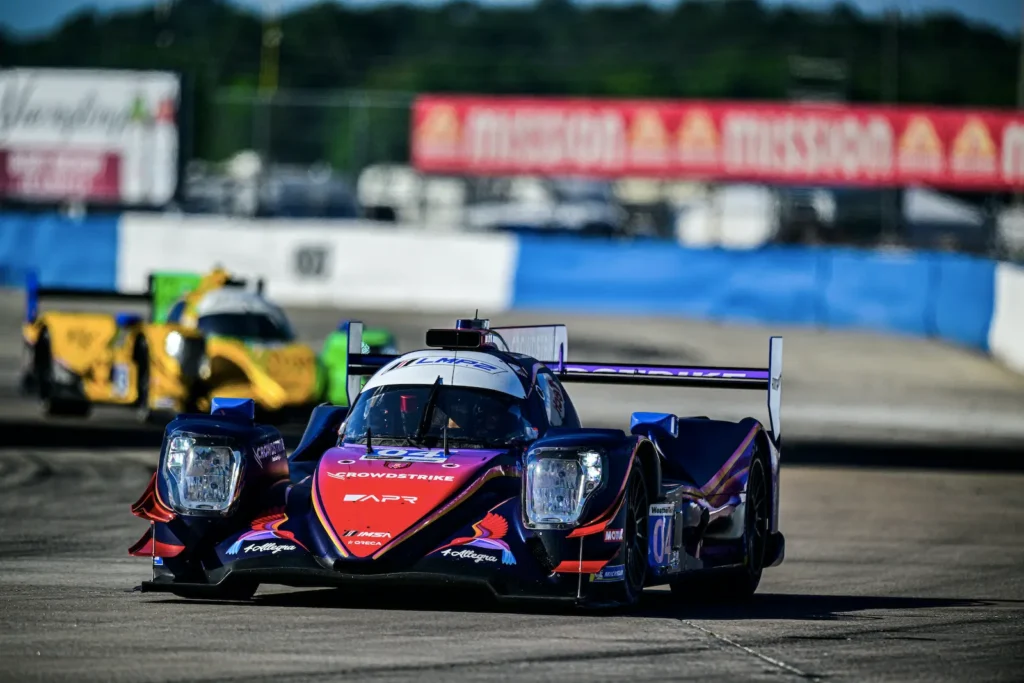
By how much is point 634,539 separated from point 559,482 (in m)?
0.59

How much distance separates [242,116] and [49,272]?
68548 millimetres

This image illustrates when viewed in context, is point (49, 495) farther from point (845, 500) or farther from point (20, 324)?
point (20, 324)

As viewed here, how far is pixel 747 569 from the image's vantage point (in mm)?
10773

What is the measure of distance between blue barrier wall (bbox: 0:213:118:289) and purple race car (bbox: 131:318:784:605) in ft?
91.4

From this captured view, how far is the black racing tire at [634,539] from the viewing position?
9086 mm

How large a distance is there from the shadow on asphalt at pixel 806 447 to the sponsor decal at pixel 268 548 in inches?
405

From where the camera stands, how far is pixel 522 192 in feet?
244

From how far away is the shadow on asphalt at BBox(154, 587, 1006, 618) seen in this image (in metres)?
9.20

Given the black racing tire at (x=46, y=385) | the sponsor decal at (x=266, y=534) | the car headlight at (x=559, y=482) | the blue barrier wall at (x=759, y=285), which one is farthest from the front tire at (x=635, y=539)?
the blue barrier wall at (x=759, y=285)

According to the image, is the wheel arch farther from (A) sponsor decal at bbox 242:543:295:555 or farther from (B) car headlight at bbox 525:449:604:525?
(A) sponsor decal at bbox 242:543:295:555

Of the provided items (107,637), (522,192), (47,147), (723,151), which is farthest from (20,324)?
(522,192)

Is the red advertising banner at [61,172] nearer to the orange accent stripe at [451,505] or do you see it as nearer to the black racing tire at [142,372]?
the black racing tire at [142,372]

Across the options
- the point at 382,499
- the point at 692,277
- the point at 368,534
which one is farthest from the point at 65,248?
the point at 368,534

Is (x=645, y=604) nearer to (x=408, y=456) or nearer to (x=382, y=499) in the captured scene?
(x=408, y=456)
